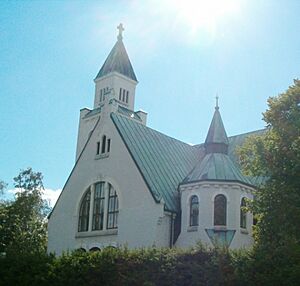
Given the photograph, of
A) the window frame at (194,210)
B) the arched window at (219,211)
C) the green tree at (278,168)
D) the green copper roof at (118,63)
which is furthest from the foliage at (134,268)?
the green copper roof at (118,63)

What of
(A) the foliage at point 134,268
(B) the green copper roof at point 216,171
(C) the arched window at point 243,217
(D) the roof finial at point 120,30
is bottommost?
(A) the foliage at point 134,268

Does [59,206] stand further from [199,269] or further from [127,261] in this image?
[199,269]

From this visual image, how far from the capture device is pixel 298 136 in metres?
24.2

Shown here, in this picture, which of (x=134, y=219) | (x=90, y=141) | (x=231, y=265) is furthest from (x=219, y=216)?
(x=231, y=265)

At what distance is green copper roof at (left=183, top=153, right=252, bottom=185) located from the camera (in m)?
35.1

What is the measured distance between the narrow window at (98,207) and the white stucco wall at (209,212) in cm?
567

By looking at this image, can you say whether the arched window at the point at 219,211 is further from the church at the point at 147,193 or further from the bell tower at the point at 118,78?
the bell tower at the point at 118,78

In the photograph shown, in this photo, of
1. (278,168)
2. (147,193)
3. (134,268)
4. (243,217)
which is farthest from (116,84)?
(134,268)

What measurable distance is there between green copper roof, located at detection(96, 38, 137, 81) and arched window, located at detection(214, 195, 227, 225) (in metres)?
34.4

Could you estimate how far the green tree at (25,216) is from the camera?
177 feet

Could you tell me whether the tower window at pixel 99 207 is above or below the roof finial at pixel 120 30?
below

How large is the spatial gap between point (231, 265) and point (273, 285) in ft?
6.29

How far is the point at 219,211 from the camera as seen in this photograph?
34.5 meters

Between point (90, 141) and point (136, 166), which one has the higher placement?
point (90, 141)
